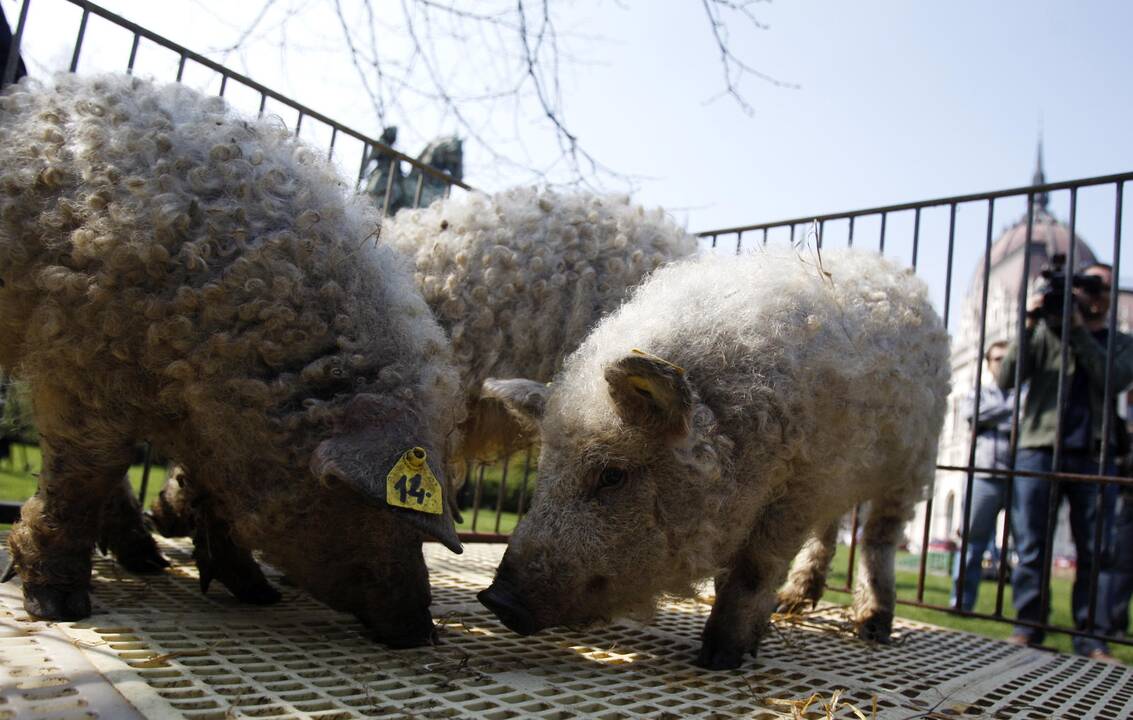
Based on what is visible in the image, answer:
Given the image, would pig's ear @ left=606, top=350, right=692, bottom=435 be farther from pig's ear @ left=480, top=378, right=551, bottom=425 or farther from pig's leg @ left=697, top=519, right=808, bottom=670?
pig's leg @ left=697, top=519, right=808, bottom=670

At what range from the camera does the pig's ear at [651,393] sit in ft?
8.47

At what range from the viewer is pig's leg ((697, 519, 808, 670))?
2.96 metres

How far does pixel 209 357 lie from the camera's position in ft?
8.54

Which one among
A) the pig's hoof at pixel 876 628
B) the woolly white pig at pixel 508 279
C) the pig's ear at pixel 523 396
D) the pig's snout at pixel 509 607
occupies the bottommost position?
the pig's hoof at pixel 876 628

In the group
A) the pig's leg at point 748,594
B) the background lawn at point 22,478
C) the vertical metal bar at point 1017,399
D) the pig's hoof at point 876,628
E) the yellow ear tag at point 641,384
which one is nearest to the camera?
the yellow ear tag at point 641,384

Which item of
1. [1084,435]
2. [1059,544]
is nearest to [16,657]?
[1084,435]

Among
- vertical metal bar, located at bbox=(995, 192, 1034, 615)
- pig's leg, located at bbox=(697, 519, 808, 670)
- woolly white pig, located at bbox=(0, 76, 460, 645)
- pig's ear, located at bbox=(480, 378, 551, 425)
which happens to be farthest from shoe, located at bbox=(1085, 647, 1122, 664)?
woolly white pig, located at bbox=(0, 76, 460, 645)

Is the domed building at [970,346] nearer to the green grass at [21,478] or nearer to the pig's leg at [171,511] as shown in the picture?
the green grass at [21,478]

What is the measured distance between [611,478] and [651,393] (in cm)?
36

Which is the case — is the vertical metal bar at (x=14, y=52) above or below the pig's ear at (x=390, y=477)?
above

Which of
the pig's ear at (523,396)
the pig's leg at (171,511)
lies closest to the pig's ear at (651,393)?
the pig's ear at (523,396)

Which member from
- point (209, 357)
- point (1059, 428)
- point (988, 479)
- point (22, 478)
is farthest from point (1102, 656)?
point (22, 478)

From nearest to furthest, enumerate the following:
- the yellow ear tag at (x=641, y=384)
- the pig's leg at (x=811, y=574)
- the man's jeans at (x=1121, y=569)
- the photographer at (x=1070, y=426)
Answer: the yellow ear tag at (x=641, y=384), the pig's leg at (x=811, y=574), the photographer at (x=1070, y=426), the man's jeans at (x=1121, y=569)

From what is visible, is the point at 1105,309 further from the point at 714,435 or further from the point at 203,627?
the point at 203,627
